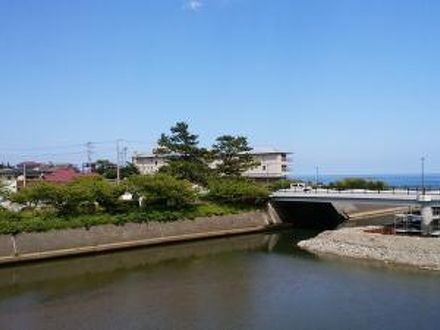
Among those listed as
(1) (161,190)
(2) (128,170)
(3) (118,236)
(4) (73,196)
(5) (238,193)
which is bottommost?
(3) (118,236)

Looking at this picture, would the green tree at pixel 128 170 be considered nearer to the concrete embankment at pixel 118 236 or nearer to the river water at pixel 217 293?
the concrete embankment at pixel 118 236

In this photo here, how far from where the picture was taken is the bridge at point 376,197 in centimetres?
3901

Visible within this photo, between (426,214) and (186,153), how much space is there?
26689mm

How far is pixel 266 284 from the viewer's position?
95.0 ft

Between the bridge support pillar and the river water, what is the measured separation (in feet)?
24.0

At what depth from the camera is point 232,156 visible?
5981 cm

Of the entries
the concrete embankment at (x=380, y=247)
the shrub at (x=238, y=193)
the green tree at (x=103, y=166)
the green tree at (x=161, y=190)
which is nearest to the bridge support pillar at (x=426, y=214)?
the concrete embankment at (x=380, y=247)

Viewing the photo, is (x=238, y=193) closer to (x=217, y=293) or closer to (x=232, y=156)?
(x=232, y=156)

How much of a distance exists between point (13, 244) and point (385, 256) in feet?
73.7

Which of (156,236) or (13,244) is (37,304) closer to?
(13,244)

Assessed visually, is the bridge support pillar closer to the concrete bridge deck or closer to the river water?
the concrete bridge deck

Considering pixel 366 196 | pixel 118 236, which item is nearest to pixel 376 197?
pixel 366 196

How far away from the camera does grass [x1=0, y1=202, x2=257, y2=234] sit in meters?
37.6

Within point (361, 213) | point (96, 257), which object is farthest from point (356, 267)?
point (361, 213)
